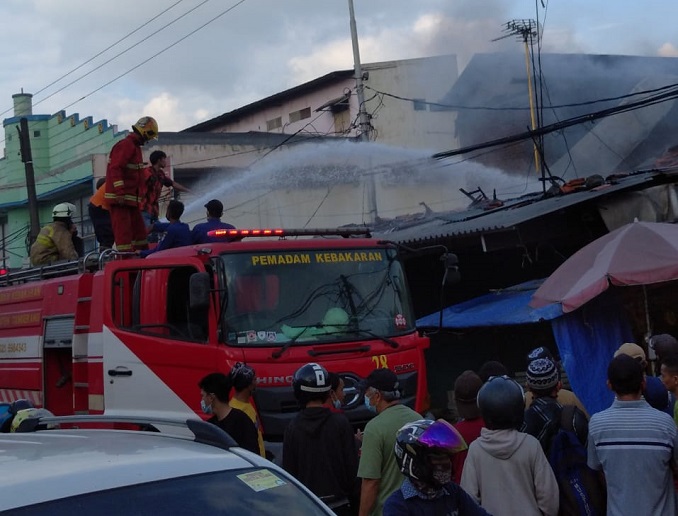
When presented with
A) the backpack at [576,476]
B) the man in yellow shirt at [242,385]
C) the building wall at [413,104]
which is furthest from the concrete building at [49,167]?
the backpack at [576,476]

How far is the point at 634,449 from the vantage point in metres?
4.82

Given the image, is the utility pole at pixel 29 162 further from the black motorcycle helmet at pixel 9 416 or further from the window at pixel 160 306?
the black motorcycle helmet at pixel 9 416

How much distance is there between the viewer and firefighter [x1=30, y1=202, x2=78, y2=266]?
37.5ft

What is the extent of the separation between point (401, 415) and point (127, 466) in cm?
233

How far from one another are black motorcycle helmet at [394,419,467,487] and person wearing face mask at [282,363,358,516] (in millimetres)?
1919

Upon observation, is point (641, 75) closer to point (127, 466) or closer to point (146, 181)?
point (146, 181)

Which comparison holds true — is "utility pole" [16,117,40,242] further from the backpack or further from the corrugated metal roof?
the backpack

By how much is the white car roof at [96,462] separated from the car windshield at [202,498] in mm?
27

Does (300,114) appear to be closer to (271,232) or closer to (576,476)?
(271,232)

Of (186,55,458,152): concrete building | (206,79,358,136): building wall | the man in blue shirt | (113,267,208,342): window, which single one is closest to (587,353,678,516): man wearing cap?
(113,267,208,342): window

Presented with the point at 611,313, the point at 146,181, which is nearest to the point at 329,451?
the point at 146,181

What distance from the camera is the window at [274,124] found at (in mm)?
43344

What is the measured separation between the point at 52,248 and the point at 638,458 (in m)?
8.34

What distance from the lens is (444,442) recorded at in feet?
11.6
